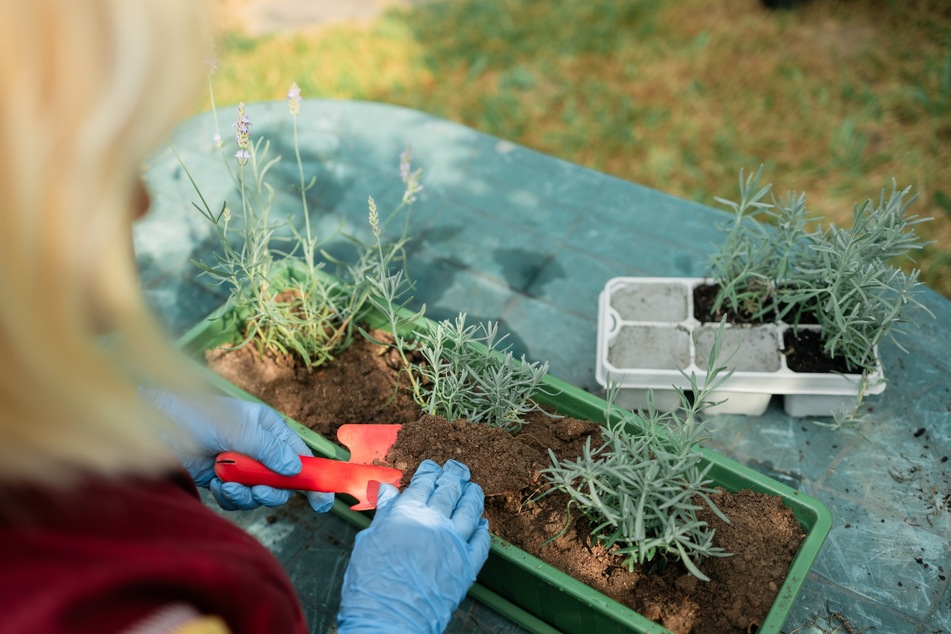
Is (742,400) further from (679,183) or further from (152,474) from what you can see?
(679,183)

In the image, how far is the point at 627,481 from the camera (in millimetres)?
1433

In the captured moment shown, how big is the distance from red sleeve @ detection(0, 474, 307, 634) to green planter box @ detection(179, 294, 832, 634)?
557mm

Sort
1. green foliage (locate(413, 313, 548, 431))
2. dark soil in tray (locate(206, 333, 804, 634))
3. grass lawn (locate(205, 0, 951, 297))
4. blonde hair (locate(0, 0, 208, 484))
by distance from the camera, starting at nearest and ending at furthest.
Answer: blonde hair (locate(0, 0, 208, 484)) → dark soil in tray (locate(206, 333, 804, 634)) → green foliage (locate(413, 313, 548, 431)) → grass lawn (locate(205, 0, 951, 297))

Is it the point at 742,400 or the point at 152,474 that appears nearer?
the point at 152,474

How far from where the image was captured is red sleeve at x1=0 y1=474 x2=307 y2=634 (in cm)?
80

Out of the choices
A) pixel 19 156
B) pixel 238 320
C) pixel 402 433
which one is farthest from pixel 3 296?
pixel 238 320

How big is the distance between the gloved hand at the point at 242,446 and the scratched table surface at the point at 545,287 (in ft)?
0.76

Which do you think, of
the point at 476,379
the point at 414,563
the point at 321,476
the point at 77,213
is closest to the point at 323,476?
the point at 321,476

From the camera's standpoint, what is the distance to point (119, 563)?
855mm

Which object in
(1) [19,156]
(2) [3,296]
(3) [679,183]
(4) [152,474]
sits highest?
(1) [19,156]

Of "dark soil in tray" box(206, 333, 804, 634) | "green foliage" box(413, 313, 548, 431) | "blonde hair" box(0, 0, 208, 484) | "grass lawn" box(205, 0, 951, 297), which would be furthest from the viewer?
"grass lawn" box(205, 0, 951, 297)

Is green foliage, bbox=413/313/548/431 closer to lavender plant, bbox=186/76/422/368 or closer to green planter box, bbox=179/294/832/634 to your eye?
green planter box, bbox=179/294/832/634

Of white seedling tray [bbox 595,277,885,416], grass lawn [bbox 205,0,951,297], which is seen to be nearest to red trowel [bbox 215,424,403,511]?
white seedling tray [bbox 595,277,885,416]

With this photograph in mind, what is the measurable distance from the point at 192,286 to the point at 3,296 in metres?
1.70
